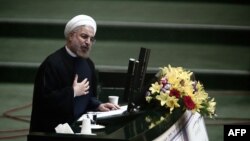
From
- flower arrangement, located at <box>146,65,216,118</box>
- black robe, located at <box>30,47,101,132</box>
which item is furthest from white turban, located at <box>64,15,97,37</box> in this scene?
flower arrangement, located at <box>146,65,216,118</box>

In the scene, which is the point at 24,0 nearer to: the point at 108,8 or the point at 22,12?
the point at 22,12

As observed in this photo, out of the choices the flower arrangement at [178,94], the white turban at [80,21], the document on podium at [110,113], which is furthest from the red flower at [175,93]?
the white turban at [80,21]

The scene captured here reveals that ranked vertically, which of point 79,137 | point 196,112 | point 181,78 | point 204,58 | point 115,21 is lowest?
point 79,137

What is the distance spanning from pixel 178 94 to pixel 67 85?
83 centimetres

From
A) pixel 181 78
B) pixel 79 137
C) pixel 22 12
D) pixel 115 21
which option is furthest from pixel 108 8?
pixel 79 137

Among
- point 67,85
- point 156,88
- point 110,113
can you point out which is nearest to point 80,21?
point 67,85

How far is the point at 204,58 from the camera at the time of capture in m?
6.75

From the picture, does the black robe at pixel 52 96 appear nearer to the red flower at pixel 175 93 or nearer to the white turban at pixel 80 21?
the white turban at pixel 80 21

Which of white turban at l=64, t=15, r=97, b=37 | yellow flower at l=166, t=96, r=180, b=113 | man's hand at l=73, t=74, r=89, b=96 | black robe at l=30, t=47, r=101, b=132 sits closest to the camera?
yellow flower at l=166, t=96, r=180, b=113

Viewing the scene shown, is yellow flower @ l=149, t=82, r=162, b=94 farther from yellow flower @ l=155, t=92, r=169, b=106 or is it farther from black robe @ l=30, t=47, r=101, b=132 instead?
black robe @ l=30, t=47, r=101, b=132

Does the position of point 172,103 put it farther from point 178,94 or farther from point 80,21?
point 80,21

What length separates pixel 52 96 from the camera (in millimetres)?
3150

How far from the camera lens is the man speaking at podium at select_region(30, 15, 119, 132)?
3.19m

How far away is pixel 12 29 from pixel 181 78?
14.5ft
